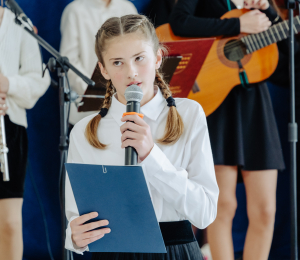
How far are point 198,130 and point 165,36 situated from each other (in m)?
1.16

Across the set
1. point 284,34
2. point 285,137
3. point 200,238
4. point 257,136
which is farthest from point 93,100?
point 285,137

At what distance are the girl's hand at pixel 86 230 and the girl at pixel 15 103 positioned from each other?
106cm

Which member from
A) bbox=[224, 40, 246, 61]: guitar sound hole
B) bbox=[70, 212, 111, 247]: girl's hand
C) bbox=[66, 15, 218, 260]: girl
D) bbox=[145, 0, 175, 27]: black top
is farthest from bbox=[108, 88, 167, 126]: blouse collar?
bbox=[145, 0, 175, 27]: black top

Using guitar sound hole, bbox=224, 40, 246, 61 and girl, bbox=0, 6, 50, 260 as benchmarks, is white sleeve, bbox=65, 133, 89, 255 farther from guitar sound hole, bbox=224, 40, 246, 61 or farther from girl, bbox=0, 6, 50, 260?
guitar sound hole, bbox=224, 40, 246, 61

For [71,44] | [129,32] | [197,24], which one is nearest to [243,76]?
[197,24]

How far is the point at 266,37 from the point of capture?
79.6 inches

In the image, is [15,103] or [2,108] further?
[15,103]

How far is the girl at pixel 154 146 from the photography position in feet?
3.04

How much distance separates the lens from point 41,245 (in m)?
2.38

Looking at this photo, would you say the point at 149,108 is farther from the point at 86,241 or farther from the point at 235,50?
the point at 235,50

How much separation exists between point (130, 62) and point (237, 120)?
3.74ft

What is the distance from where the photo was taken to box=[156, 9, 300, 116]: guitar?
2.02 metres

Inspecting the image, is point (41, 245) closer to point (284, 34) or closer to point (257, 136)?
point (257, 136)

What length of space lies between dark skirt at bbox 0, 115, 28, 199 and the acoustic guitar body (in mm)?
951
